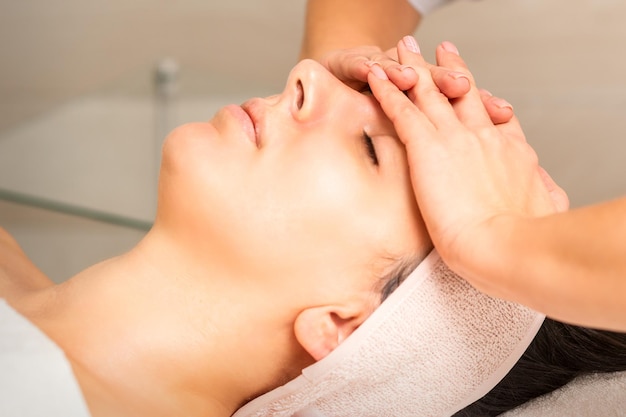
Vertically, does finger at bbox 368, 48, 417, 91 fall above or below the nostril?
above

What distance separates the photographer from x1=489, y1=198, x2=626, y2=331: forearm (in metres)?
0.73

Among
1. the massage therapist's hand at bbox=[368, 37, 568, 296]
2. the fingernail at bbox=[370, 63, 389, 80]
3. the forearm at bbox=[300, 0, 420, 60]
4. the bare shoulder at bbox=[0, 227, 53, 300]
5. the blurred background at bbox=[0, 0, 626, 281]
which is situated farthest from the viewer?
the blurred background at bbox=[0, 0, 626, 281]

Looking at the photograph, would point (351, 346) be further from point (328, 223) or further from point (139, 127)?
point (139, 127)

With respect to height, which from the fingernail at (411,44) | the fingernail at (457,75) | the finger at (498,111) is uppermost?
the fingernail at (411,44)

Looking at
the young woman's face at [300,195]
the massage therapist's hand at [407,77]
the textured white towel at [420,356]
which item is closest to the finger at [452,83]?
the massage therapist's hand at [407,77]

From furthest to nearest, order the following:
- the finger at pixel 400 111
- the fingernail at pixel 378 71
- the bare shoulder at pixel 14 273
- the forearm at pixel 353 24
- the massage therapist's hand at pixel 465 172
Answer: the forearm at pixel 353 24 → the bare shoulder at pixel 14 273 → the fingernail at pixel 378 71 → the finger at pixel 400 111 → the massage therapist's hand at pixel 465 172

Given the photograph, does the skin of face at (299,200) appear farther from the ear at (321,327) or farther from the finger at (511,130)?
the finger at (511,130)

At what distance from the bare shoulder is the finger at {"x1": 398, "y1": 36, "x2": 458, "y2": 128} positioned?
0.70 metres

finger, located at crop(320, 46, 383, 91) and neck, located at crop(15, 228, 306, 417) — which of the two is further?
finger, located at crop(320, 46, 383, 91)

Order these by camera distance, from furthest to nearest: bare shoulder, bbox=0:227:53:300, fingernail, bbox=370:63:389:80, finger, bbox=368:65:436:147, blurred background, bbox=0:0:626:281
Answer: blurred background, bbox=0:0:626:281, bare shoulder, bbox=0:227:53:300, fingernail, bbox=370:63:389:80, finger, bbox=368:65:436:147

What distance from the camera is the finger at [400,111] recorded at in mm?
1009

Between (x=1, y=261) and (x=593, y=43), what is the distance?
1530mm

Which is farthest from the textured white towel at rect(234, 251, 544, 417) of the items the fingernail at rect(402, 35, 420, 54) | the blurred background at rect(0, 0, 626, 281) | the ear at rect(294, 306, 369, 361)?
the blurred background at rect(0, 0, 626, 281)

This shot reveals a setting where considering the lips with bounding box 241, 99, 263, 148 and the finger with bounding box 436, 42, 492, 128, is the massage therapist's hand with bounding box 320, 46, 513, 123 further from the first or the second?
the lips with bounding box 241, 99, 263, 148
